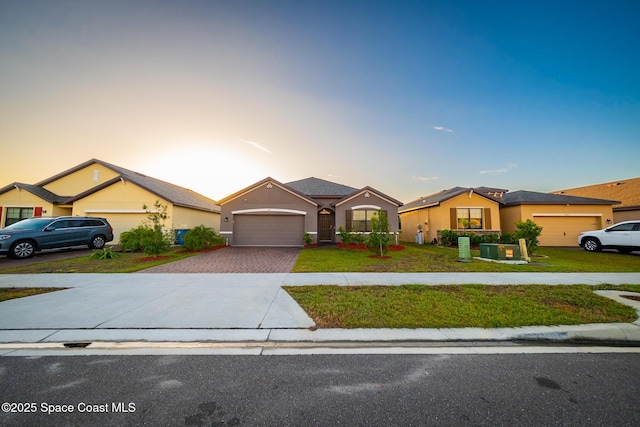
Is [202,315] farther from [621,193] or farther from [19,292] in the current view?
[621,193]

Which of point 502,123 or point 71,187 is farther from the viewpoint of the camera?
point 71,187

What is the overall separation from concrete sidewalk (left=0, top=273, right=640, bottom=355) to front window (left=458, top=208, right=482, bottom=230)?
36.8ft

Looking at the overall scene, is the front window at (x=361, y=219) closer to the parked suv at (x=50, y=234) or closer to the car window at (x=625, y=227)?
the car window at (x=625, y=227)

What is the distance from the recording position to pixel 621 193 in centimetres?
2212

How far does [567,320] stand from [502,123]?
617 inches

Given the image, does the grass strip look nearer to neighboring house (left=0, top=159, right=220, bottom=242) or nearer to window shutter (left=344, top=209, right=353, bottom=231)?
neighboring house (left=0, top=159, right=220, bottom=242)

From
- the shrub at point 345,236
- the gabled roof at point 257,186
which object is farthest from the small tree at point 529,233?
the gabled roof at point 257,186

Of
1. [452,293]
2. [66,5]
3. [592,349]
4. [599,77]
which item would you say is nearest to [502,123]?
[599,77]

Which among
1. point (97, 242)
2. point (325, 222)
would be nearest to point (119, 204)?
point (97, 242)

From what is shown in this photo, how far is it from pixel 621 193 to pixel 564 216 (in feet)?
36.2

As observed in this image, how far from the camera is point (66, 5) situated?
9.37m

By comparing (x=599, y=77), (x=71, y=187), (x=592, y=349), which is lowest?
(x=592, y=349)

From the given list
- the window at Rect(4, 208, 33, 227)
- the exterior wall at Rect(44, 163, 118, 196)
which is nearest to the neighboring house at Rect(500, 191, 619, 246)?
the exterior wall at Rect(44, 163, 118, 196)

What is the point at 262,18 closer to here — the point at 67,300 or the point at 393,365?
the point at 67,300
